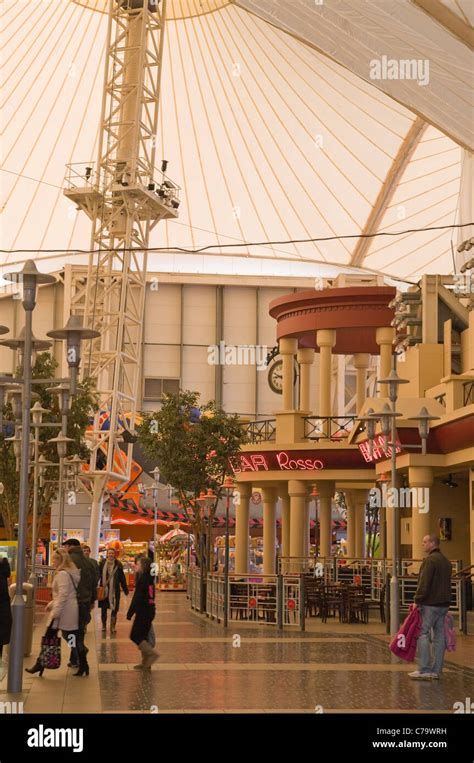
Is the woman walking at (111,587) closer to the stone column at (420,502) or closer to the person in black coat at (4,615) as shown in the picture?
the stone column at (420,502)

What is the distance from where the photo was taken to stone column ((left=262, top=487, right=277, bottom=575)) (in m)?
38.4

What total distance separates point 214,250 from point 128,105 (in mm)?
23979

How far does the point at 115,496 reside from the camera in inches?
2069

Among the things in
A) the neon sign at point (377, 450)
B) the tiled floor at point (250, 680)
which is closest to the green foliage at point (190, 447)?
the neon sign at point (377, 450)

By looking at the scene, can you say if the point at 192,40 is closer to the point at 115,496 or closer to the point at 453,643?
the point at 115,496

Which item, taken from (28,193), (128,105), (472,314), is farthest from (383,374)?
(28,193)

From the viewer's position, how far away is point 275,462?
118 ft

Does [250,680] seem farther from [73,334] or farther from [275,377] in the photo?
[275,377]

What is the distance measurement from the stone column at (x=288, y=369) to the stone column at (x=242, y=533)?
10.2 ft

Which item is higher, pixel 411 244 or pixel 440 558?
pixel 411 244

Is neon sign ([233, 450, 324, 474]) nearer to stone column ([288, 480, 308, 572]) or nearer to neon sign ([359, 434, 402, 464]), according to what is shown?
stone column ([288, 480, 308, 572])

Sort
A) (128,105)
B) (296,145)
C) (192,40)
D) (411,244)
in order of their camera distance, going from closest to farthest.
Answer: (128,105)
(192,40)
(296,145)
(411,244)

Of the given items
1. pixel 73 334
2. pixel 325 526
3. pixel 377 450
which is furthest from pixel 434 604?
pixel 325 526

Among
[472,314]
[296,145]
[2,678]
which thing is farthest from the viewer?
[296,145]
